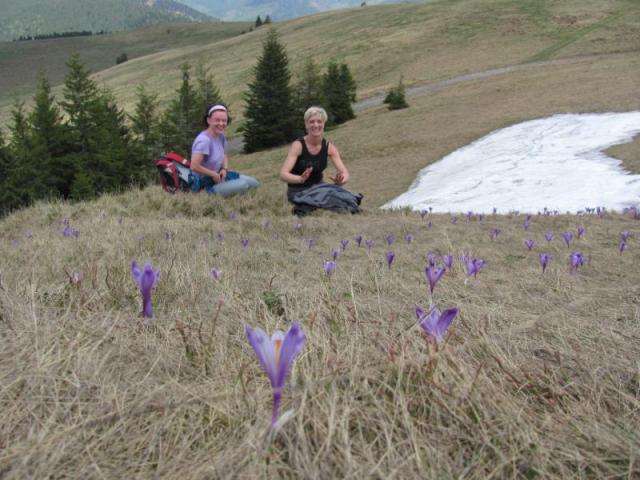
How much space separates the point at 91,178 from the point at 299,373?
2819 cm

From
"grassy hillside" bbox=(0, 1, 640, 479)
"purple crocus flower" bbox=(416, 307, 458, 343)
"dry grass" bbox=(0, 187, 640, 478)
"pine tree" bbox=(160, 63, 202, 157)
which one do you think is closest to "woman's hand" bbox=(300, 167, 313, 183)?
"grassy hillside" bbox=(0, 1, 640, 479)

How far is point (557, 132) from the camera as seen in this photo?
17.9 m

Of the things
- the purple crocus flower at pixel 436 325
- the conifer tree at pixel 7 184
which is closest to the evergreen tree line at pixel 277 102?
the conifer tree at pixel 7 184

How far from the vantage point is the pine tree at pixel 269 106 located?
107ft

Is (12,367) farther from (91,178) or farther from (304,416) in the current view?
(91,178)

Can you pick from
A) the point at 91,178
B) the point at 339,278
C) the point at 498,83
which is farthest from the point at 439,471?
the point at 498,83

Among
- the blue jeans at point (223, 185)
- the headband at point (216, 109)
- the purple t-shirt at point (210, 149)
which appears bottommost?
the blue jeans at point (223, 185)

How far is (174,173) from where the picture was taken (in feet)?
24.8

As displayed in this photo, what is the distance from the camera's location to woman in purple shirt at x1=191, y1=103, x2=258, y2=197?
6.83 meters

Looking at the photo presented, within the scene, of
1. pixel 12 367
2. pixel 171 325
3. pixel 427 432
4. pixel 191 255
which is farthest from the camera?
pixel 191 255

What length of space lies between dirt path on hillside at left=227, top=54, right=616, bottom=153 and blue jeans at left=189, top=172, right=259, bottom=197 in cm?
2861

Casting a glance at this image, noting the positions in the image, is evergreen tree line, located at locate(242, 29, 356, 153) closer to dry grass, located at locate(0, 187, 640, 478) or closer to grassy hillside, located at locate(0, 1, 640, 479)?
grassy hillside, located at locate(0, 1, 640, 479)

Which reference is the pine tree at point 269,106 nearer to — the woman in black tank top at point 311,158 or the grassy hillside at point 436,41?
the grassy hillside at point 436,41

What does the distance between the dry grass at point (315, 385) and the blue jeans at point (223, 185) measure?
15.6ft
